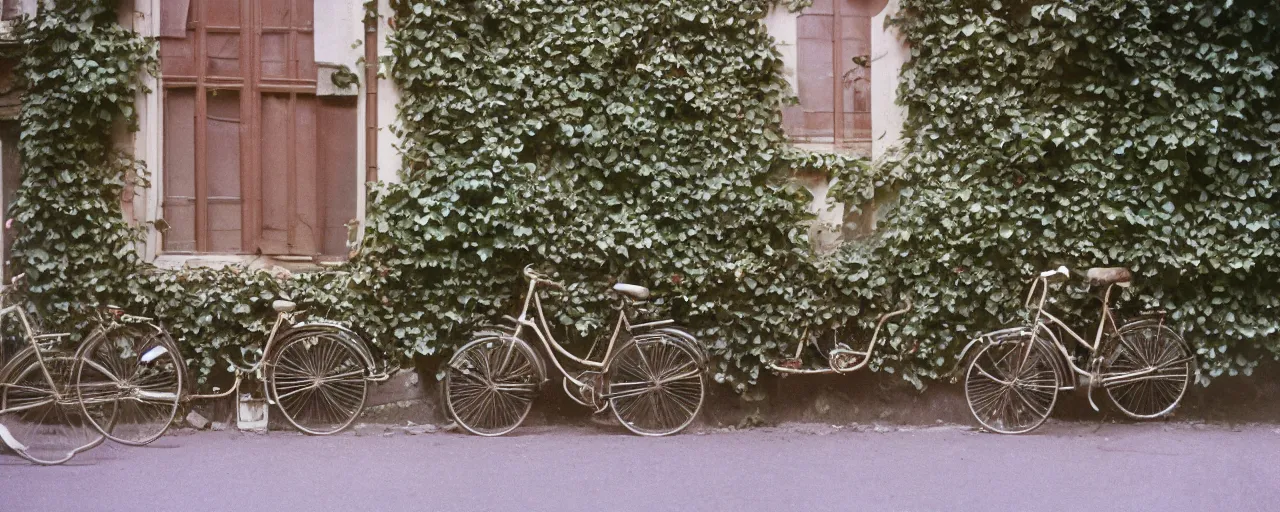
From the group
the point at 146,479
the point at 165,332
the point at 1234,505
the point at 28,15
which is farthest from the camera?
the point at 28,15

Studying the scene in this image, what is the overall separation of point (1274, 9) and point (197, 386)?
27.5 feet

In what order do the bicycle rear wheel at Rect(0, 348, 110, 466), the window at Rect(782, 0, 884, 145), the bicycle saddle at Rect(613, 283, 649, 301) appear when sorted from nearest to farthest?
the bicycle rear wheel at Rect(0, 348, 110, 466), the bicycle saddle at Rect(613, 283, 649, 301), the window at Rect(782, 0, 884, 145)

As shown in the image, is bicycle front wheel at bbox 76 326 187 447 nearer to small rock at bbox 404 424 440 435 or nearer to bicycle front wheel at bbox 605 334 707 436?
small rock at bbox 404 424 440 435

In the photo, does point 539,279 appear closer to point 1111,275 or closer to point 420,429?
point 420,429

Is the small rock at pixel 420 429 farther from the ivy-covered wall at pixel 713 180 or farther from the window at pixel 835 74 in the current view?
the window at pixel 835 74

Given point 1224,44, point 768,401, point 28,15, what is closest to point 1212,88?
point 1224,44

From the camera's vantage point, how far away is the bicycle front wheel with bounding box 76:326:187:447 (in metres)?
6.46

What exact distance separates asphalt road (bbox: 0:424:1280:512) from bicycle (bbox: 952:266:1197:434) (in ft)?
0.69

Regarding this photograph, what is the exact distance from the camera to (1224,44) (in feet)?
23.2

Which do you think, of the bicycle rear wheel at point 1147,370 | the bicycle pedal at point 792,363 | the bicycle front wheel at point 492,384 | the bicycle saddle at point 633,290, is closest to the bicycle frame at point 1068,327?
the bicycle rear wheel at point 1147,370

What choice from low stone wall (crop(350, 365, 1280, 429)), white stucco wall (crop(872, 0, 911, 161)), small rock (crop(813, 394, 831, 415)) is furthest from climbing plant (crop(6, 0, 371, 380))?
white stucco wall (crop(872, 0, 911, 161))

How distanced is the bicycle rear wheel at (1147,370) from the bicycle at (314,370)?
5.36 metres

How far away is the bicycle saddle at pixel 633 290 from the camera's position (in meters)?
6.76

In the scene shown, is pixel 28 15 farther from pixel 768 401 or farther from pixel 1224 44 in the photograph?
pixel 1224 44
